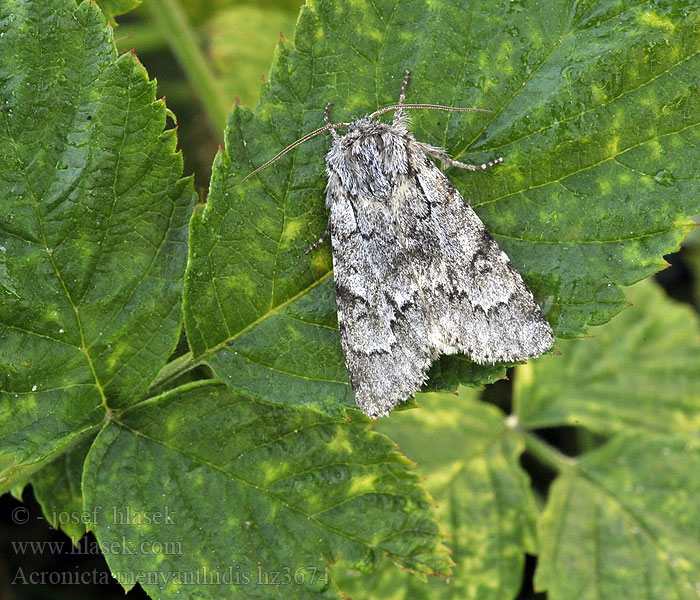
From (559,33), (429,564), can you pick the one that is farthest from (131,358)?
(559,33)

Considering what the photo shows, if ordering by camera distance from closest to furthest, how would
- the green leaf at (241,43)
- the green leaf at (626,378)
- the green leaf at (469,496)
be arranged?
the green leaf at (469,496) → the green leaf at (626,378) → the green leaf at (241,43)

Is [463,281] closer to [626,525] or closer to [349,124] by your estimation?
[349,124]

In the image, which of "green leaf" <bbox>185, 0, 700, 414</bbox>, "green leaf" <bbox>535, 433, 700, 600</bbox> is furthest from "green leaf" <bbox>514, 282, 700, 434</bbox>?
"green leaf" <bbox>185, 0, 700, 414</bbox>

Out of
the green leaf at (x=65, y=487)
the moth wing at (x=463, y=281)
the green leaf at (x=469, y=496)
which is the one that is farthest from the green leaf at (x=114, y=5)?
the green leaf at (x=469, y=496)

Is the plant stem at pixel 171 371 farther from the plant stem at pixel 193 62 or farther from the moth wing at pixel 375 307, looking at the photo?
the plant stem at pixel 193 62

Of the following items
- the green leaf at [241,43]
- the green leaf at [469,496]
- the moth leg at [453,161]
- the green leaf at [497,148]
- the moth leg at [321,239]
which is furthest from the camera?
the green leaf at [241,43]

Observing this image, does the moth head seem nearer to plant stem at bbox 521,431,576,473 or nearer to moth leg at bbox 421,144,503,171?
moth leg at bbox 421,144,503,171
